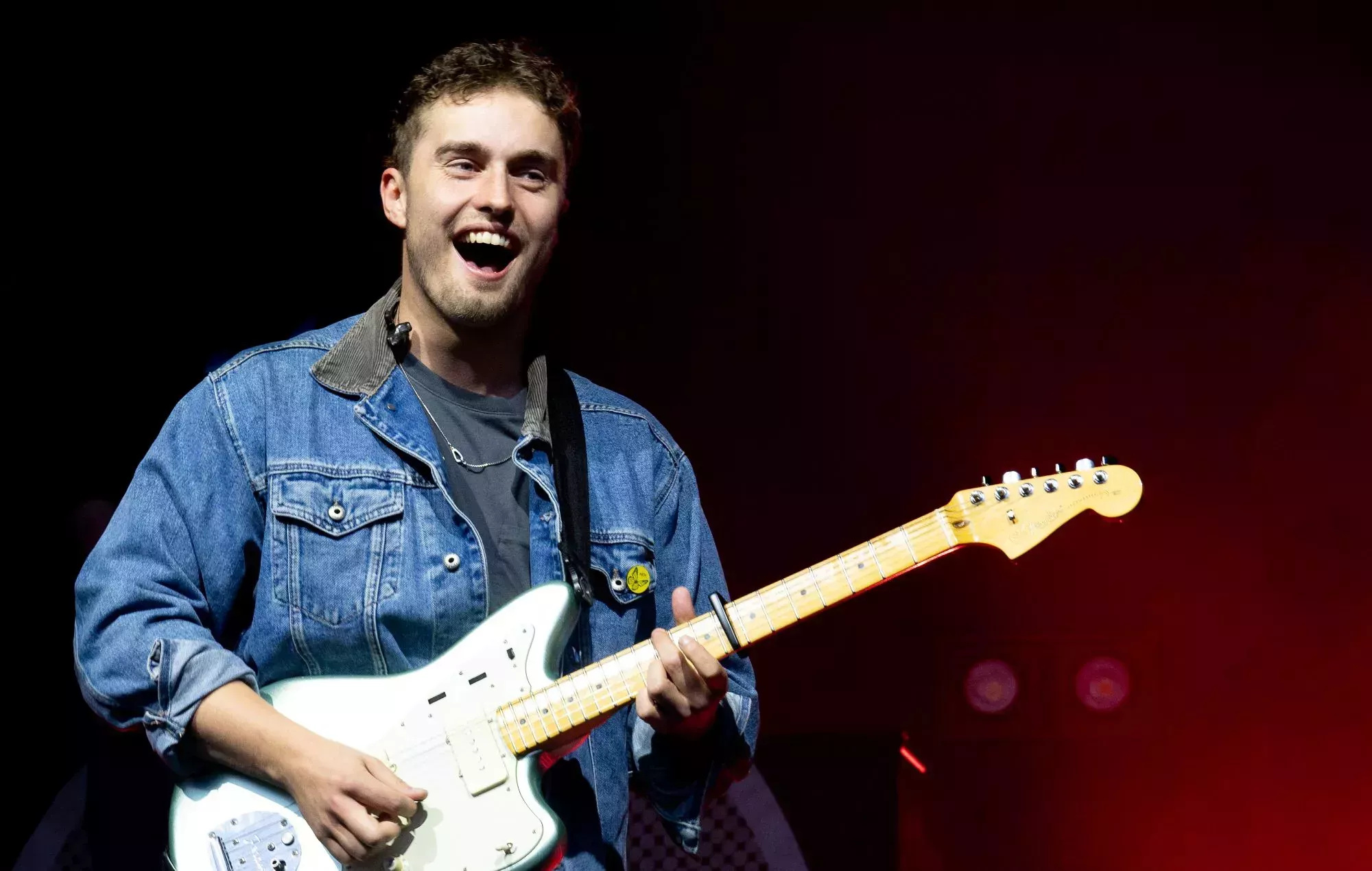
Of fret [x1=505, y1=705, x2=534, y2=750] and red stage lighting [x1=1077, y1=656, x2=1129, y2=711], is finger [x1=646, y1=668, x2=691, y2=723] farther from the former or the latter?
red stage lighting [x1=1077, y1=656, x2=1129, y2=711]

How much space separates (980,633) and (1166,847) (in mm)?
939

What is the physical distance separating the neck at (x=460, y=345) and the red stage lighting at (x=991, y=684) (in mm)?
2274

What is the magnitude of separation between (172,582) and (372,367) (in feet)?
1.74

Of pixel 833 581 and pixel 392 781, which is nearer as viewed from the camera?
pixel 392 781

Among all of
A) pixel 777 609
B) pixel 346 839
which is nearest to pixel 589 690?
pixel 777 609

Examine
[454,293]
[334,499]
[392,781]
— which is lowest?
[392,781]

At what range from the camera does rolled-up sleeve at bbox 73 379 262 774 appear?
1920 millimetres

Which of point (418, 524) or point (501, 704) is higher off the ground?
point (418, 524)

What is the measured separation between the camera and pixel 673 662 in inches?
81.9

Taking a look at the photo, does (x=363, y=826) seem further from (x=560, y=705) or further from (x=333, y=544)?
(x=333, y=544)

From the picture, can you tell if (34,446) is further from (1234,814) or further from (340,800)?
(1234,814)

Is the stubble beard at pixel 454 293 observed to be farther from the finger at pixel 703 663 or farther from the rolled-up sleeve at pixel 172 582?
the finger at pixel 703 663

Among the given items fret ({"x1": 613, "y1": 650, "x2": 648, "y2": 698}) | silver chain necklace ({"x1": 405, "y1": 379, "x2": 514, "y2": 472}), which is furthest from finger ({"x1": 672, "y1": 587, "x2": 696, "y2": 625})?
silver chain necklace ({"x1": 405, "y1": 379, "x2": 514, "y2": 472})

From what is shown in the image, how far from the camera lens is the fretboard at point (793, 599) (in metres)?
2.14
